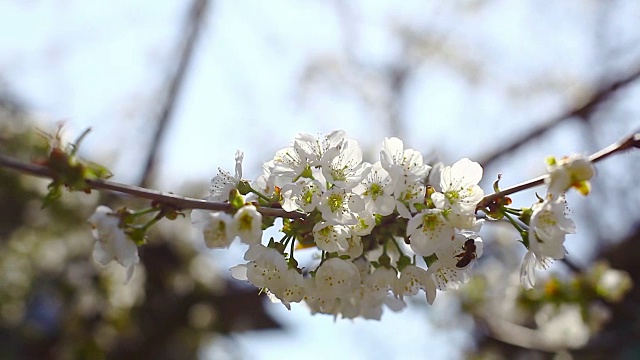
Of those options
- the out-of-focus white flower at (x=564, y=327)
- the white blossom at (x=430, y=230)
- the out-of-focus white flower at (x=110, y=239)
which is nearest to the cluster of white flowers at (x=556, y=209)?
the white blossom at (x=430, y=230)

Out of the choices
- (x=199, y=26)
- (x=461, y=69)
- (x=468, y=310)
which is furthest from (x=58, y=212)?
(x=461, y=69)

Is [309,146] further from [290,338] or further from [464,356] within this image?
[290,338]

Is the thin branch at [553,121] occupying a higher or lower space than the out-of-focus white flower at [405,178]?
higher

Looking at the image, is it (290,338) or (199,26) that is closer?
(199,26)

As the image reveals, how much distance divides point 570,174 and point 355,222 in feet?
0.94

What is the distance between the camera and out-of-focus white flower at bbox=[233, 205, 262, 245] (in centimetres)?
85

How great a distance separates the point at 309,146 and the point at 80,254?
294 centimetres

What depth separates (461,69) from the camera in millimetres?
6633

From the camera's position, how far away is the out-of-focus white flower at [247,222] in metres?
0.85

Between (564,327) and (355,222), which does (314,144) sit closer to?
(355,222)

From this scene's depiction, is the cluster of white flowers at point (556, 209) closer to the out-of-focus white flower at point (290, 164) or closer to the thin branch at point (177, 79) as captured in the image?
the out-of-focus white flower at point (290, 164)

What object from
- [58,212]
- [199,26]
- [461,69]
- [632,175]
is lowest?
[58,212]

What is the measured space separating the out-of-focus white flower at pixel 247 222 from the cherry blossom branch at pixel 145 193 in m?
0.03

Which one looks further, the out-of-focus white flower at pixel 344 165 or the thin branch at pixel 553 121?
the thin branch at pixel 553 121
